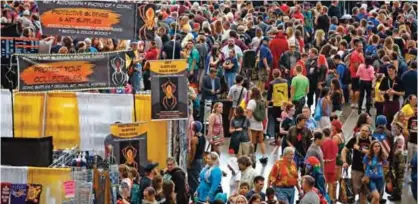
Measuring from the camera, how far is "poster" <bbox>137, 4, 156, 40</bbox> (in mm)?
19688

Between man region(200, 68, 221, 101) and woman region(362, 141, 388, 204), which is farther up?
man region(200, 68, 221, 101)

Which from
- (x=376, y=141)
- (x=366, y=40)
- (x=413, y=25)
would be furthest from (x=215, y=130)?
(x=413, y=25)

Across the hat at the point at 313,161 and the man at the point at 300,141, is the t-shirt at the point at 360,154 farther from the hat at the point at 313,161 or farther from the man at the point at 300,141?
the hat at the point at 313,161

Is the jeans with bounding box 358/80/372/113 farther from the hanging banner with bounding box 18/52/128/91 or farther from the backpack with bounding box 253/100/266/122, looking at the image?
the hanging banner with bounding box 18/52/128/91

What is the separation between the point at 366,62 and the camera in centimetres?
2522

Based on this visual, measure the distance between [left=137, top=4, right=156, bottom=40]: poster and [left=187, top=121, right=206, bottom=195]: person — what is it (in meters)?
1.72

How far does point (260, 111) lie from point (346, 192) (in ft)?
9.18

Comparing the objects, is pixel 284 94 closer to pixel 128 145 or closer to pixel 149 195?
pixel 128 145

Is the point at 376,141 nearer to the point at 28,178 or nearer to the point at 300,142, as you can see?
the point at 300,142

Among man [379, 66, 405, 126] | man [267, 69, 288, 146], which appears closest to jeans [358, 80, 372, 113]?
man [379, 66, 405, 126]

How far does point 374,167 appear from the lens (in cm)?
1828

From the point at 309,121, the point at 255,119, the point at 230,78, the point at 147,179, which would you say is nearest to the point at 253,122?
the point at 255,119

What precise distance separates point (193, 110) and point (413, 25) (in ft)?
37.6

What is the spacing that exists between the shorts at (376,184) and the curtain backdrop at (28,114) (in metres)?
5.40
